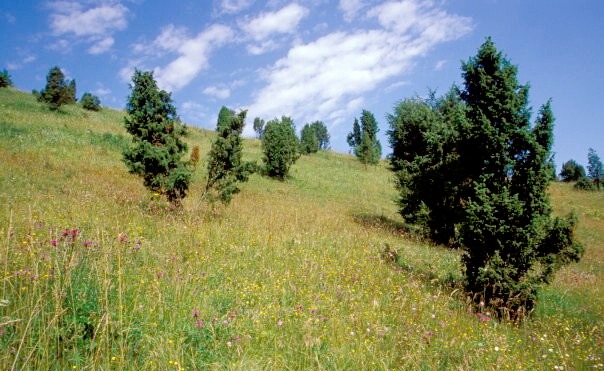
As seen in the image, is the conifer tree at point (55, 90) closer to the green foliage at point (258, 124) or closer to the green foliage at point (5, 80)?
the green foliage at point (5, 80)

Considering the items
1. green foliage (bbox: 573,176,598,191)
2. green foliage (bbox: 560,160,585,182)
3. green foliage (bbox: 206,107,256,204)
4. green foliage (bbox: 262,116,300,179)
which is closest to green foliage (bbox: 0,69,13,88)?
green foliage (bbox: 262,116,300,179)

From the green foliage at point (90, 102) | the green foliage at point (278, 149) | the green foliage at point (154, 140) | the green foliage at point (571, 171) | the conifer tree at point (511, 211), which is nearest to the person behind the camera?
the conifer tree at point (511, 211)

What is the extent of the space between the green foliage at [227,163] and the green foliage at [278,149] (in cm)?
1719


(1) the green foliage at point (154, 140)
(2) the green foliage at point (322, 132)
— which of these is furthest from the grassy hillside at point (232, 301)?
(2) the green foliage at point (322, 132)

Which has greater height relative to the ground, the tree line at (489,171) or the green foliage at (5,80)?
the green foliage at (5,80)

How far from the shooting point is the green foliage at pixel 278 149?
3078cm

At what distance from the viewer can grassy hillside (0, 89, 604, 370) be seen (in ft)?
10.8

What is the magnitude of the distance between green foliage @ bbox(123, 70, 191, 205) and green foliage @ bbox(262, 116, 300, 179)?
1884 centimetres

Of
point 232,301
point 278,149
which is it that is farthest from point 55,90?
point 232,301

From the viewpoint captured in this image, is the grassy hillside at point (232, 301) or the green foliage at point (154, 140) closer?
the grassy hillside at point (232, 301)

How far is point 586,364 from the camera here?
214 inches

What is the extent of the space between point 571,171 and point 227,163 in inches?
3312

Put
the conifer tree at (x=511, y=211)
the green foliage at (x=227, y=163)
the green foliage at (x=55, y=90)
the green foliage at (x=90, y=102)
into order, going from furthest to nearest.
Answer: the green foliage at (x=90, y=102) < the green foliage at (x=55, y=90) < the green foliage at (x=227, y=163) < the conifer tree at (x=511, y=211)

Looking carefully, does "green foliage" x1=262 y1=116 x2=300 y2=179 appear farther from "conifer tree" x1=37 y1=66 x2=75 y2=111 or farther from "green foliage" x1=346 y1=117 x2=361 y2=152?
"green foliage" x1=346 y1=117 x2=361 y2=152
